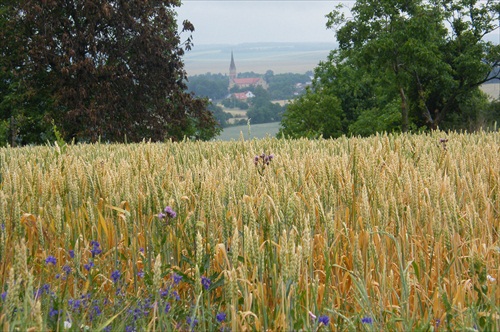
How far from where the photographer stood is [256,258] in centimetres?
221

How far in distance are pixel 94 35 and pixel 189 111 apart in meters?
5.83

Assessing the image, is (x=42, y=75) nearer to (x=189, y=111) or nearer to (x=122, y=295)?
(x=189, y=111)

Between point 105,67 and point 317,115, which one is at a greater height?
point 105,67

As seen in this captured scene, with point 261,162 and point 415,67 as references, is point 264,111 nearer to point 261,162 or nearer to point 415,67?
point 415,67

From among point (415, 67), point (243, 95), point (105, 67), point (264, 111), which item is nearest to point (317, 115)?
point (415, 67)

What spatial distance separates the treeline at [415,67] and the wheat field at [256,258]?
3107cm

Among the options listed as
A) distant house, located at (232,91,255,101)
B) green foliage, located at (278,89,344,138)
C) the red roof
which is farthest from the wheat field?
the red roof

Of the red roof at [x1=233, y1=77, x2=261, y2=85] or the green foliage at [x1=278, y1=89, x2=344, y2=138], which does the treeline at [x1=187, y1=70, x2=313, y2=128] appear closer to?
the red roof at [x1=233, y1=77, x2=261, y2=85]

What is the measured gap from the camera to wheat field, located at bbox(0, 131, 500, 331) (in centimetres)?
208

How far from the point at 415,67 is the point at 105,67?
20363 millimetres

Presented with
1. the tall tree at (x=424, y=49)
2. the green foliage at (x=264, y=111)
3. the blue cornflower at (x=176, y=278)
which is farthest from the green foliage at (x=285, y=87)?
the blue cornflower at (x=176, y=278)

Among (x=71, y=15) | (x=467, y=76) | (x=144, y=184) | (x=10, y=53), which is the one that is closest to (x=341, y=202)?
(x=144, y=184)

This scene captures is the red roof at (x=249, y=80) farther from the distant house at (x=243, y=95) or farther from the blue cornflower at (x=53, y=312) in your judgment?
the blue cornflower at (x=53, y=312)

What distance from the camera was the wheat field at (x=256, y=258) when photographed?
208 cm
